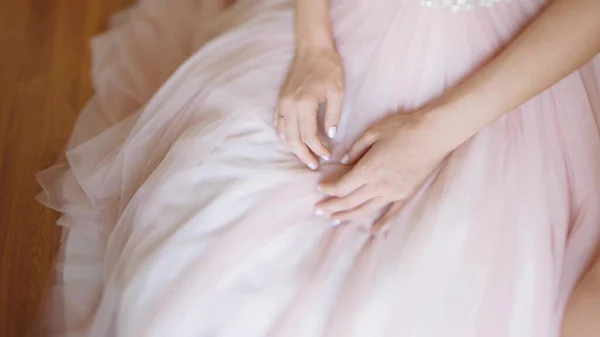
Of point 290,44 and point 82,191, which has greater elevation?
point 290,44

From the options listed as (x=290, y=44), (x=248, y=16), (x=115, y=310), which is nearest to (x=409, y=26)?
(x=290, y=44)

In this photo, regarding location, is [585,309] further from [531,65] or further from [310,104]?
[310,104]

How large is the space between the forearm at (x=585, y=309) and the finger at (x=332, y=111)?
0.34 m

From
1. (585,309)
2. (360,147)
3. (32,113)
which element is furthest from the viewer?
(32,113)

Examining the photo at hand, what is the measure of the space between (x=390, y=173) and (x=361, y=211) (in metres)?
0.06

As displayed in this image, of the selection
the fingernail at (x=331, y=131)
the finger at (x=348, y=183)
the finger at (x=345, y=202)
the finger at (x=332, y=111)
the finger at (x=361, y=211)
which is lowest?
the finger at (x=361, y=211)

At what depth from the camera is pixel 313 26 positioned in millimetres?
892

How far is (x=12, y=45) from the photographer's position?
4.50ft

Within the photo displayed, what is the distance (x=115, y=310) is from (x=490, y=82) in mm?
566

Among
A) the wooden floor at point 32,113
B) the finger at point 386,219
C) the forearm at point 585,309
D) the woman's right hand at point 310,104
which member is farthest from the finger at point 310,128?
the wooden floor at point 32,113

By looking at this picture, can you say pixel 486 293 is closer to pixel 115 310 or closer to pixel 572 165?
pixel 572 165

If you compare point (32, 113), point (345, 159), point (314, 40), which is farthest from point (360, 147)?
point (32, 113)

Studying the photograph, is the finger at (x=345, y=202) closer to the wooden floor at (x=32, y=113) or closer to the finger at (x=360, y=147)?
the finger at (x=360, y=147)

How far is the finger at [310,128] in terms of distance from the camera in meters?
0.83
